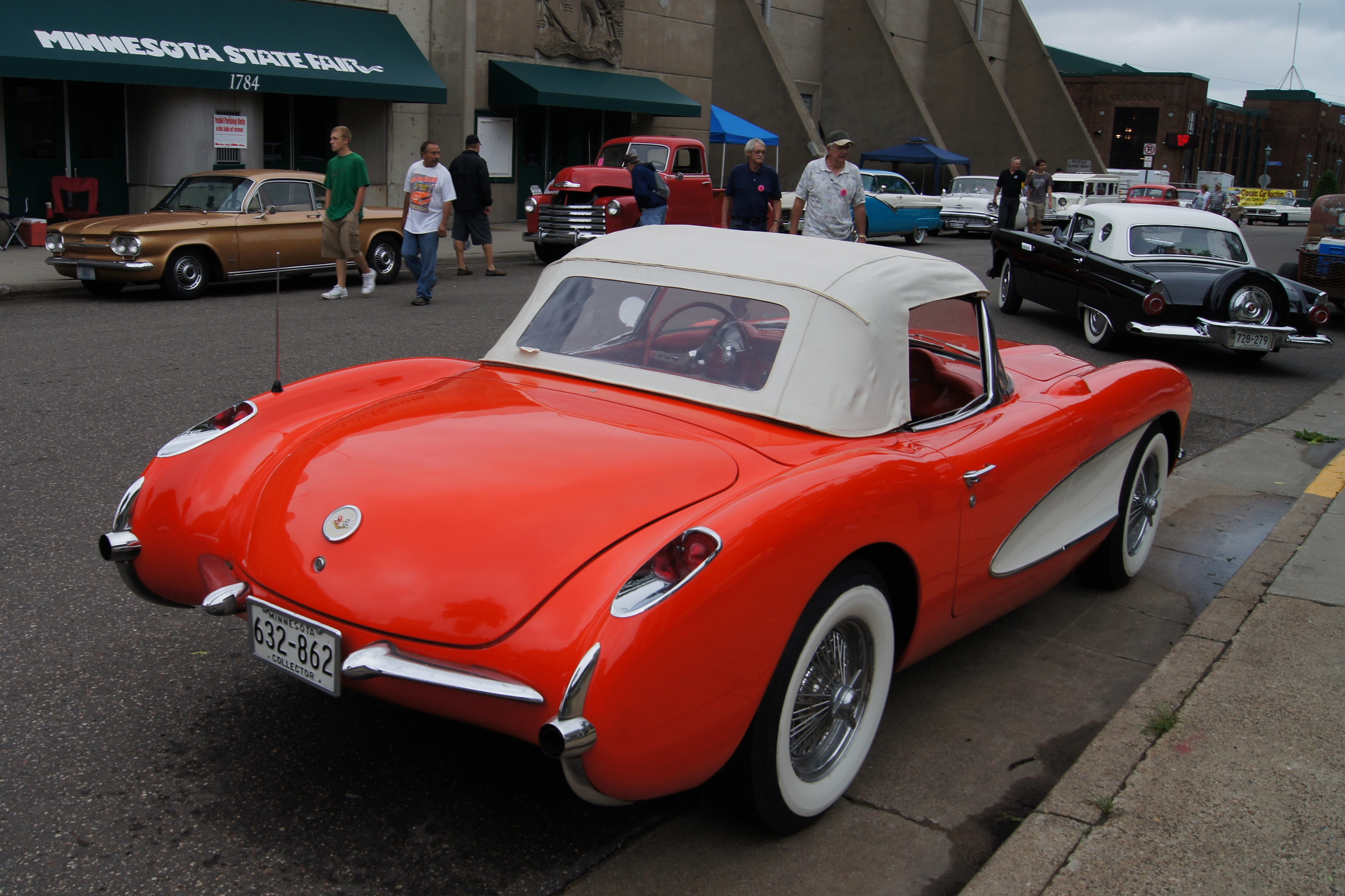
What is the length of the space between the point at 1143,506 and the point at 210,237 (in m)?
10.7

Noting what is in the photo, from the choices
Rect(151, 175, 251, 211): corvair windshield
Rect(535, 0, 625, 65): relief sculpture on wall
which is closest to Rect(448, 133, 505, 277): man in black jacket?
Rect(151, 175, 251, 211): corvair windshield

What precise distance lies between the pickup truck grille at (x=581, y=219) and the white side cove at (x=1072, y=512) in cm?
1333

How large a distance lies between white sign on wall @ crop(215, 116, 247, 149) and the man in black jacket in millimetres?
5078

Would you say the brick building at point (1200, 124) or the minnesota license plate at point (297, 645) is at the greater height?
the brick building at point (1200, 124)

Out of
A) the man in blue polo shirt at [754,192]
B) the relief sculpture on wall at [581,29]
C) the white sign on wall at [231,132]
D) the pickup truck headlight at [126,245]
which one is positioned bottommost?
the pickup truck headlight at [126,245]

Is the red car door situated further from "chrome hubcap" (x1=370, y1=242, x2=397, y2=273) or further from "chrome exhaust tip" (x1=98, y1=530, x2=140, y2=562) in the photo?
"chrome hubcap" (x1=370, y1=242, x2=397, y2=273)

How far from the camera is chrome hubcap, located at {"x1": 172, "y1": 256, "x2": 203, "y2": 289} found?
12008mm

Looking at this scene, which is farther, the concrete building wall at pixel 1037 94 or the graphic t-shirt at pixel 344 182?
the concrete building wall at pixel 1037 94

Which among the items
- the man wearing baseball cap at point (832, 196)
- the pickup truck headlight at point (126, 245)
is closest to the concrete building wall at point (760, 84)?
the pickup truck headlight at point (126, 245)

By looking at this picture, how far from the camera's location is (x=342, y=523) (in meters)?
2.66

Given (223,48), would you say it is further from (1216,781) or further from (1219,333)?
(1216,781)

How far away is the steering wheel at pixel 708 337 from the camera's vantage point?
3451 mm

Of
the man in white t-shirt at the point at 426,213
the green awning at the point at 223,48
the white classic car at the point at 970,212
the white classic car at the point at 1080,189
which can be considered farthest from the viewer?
the white classic car at the point at 1080,189

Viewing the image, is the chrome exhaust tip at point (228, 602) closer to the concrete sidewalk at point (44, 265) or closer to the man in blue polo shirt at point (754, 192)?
the man in blue polo shirt at point (754, 192)
